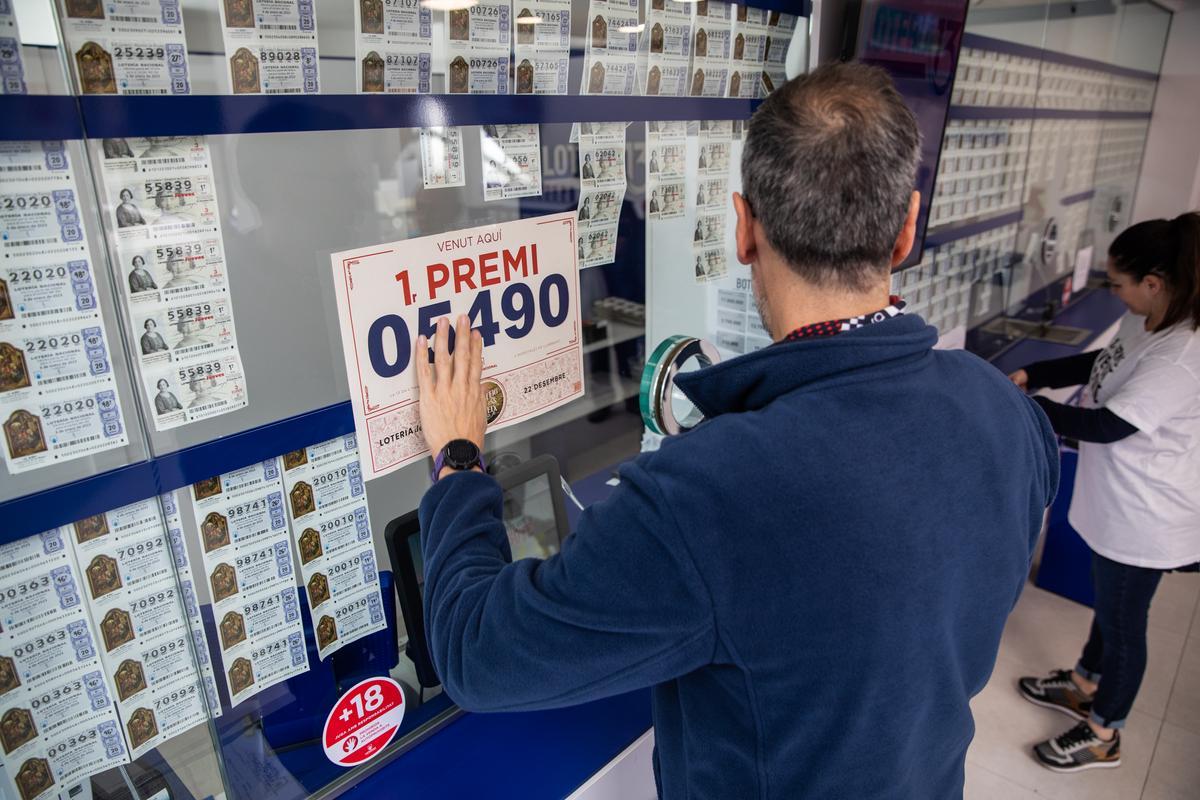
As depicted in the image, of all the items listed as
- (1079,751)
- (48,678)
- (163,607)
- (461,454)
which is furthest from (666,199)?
(1079,751)

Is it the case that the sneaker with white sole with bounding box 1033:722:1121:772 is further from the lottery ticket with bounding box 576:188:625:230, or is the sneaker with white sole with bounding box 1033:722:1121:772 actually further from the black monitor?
the lottery ticket with bounding box 576:188:625:230

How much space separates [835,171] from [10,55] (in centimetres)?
90

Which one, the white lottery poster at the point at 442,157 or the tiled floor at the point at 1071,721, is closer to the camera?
the white lottery poster at the point at 442,157

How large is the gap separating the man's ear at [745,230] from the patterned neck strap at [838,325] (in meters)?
0.12

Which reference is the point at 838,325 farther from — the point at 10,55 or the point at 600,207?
the point at 10,55

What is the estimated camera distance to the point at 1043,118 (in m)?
3.57

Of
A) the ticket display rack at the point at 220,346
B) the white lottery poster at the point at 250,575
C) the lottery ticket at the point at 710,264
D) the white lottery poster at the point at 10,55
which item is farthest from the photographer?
the lottery ticket at the point at 710,264

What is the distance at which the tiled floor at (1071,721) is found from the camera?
99.7 inches

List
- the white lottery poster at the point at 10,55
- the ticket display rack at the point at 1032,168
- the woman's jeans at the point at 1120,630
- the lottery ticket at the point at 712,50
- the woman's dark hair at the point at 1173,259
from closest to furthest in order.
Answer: the white lottery poster at the point at 10,55 < the lottery ticket at the point at 712,50 < the woman's dark hair at the point at 1173,259 < the woman's jeans at the point at 1120,630 < the ticket display rack at the point at 1032,168

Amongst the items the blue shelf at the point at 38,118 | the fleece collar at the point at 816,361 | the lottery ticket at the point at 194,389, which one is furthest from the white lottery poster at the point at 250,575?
the fleece collar at the point at 816,361

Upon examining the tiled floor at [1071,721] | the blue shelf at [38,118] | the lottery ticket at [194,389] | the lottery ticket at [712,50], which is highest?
the lottery ticket at [712,50]

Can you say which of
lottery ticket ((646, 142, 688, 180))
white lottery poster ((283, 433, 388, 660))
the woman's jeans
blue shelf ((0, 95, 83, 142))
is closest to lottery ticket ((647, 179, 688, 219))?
lottery ticket ((646, 142, 688, 180))

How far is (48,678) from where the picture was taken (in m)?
1.02

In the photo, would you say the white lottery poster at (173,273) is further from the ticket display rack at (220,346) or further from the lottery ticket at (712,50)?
the lottery ticket at (712,50)
